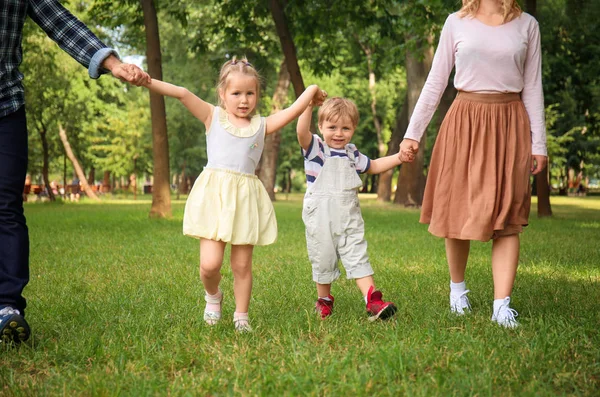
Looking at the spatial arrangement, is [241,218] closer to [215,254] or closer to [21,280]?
[215,254]

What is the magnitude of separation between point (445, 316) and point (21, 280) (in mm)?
2561

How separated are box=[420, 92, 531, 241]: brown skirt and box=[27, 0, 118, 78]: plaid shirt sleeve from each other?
7.56ft

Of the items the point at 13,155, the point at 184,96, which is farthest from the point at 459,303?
the point at 13,155

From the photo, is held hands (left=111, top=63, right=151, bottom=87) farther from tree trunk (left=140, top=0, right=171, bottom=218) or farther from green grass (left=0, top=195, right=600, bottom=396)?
tree trunk (left=140, top=0, right=171, bottom=218)

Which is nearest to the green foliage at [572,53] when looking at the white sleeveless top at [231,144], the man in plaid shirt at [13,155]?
the white sleeveless top at [231,144]

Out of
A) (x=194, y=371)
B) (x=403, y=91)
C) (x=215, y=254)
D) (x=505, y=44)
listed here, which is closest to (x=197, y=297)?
(x=215, y=254)

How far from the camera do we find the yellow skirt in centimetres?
468

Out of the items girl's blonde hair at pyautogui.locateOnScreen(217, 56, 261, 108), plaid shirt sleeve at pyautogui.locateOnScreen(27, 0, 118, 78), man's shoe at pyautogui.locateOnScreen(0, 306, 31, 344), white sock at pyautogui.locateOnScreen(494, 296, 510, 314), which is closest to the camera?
man's shoe at pyautogui.locateOnScreen(0, 306, 31, 344)

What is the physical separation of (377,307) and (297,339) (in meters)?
0.88

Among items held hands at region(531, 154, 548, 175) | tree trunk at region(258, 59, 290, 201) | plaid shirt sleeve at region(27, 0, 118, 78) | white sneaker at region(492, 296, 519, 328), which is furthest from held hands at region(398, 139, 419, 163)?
tree trunk at region(258, 59, 290, 201)

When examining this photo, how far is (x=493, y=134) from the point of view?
5137mm

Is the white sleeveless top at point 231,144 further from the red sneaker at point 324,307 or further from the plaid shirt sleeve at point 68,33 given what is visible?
the red sneaker at point 324,307

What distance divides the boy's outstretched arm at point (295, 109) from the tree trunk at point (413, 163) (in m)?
19.8

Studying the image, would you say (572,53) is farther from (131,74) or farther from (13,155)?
(13,155)
